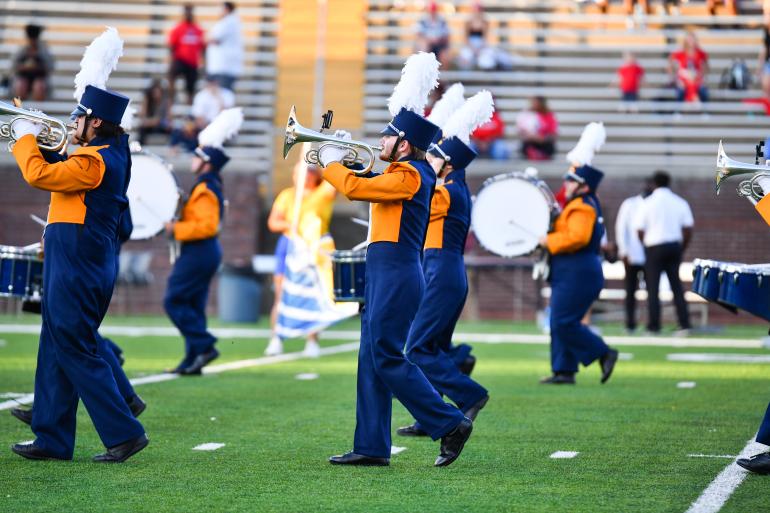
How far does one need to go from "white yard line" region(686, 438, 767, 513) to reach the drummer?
398 centimetres

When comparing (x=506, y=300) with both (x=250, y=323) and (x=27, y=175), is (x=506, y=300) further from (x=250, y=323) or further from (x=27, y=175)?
(x=27, y=175)

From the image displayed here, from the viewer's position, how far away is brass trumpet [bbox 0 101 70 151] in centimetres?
695

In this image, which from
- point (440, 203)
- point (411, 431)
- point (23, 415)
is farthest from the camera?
point (440, 203)

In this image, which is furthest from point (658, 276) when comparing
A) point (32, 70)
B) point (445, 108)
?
point (32, 70)

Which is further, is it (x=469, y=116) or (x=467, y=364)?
(x=467, y=364)

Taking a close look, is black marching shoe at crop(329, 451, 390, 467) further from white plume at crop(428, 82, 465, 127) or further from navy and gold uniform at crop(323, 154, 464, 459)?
white plume at crop(428, 82, 465, 127)

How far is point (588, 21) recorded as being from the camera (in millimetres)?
24141

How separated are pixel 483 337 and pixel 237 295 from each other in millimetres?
4333

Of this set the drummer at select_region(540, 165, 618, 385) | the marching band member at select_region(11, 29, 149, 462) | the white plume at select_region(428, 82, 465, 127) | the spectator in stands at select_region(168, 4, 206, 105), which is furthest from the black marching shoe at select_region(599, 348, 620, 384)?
the spectator in stands at select_region(168, 4, 206, 105)

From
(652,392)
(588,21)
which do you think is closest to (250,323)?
(588,21)

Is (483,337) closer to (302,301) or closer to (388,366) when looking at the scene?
(302,301)

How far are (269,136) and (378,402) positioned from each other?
54.6 feet

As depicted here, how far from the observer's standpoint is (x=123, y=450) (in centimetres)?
700

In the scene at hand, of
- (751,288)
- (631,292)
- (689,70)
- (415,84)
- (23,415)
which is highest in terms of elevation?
(689,70)
